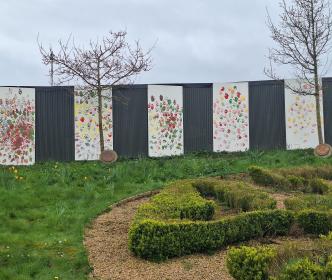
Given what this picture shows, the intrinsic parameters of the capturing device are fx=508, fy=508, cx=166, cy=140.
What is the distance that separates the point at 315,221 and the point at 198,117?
7414 mm

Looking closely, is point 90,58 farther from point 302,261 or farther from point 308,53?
point 302,261

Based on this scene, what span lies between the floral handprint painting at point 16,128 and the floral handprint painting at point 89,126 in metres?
1.10

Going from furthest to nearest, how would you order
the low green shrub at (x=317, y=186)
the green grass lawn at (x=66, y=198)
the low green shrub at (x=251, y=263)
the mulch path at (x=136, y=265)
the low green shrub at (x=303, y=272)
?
the low green shrub at (x=317, y=186) < the green grass lawn at (x=66, y=198) < the mulch path at (x=136, y=265) < the low green shrub at (x=251, y=263) < the low green shrub at (x=303, y=272)

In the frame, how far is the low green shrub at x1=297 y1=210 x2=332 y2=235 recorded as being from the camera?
5.57m

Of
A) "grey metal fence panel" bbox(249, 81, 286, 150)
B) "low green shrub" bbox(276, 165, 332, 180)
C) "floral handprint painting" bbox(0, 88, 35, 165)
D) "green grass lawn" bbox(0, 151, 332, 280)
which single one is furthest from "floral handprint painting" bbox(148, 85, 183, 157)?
"low green shrub" bbox(276, 165, 332, 180)

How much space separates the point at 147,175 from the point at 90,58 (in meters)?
4.20

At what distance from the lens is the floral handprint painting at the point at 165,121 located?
41.2ft

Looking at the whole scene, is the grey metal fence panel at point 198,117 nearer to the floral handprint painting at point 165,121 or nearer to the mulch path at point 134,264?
the floral handprint painting at point 165,121

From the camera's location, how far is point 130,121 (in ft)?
41.8

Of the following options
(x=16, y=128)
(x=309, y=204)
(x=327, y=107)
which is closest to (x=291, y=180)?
(x=309, y=204)

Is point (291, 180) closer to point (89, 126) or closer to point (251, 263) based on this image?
point (251, 263)

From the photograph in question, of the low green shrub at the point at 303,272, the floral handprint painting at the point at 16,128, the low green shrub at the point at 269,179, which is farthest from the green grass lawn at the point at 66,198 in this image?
the low green shrub at the point at 303,272

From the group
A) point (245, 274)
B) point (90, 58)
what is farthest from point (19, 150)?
point (245, 274)

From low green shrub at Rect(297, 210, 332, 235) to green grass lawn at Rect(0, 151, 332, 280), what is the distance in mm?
2429
